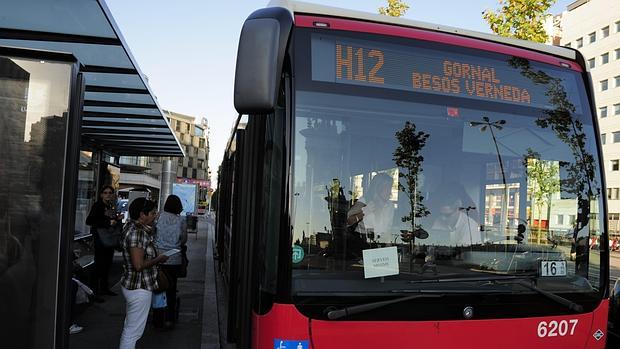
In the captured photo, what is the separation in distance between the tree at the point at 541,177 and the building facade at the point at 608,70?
170 ft

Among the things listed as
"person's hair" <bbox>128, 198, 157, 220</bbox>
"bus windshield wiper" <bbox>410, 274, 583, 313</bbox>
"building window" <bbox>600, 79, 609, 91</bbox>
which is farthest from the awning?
"building window" <bbox>600, 79, 609, 91</bbox>

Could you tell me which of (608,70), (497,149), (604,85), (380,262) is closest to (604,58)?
(608,70)

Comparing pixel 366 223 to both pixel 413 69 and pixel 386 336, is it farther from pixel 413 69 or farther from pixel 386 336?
pixel 413 69

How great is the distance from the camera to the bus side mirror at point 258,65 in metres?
2.66

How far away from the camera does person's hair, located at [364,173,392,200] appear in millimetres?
2982

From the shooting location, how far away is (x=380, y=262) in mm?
2879

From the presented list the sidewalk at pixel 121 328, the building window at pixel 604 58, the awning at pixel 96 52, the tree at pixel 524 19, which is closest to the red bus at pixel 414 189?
the awning at pixel 96 52

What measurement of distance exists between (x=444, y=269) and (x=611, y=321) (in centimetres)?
355

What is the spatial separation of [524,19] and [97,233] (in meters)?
11.8

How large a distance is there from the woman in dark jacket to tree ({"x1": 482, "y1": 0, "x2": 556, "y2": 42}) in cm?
1081

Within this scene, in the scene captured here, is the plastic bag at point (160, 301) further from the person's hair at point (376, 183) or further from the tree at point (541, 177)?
the tree at point (541, 177)

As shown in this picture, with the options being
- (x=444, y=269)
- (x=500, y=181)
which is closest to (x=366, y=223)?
(x=444, y=269)

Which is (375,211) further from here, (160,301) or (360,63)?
(160,301)

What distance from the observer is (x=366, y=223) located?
296 cm
